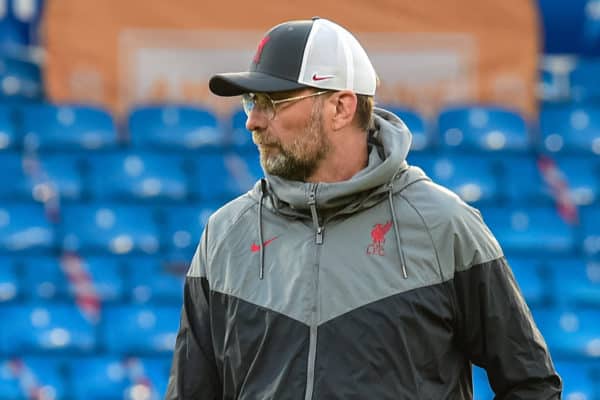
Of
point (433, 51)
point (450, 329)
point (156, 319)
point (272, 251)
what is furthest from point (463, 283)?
point (433, 51)

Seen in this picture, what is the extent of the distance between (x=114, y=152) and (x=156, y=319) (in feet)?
4.65

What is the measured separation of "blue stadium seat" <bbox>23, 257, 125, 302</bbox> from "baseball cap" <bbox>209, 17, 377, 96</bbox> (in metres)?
4.36

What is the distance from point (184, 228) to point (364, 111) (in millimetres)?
4623

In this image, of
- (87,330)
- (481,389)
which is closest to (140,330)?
(87,330)

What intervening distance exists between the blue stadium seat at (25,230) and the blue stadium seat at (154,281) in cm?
56

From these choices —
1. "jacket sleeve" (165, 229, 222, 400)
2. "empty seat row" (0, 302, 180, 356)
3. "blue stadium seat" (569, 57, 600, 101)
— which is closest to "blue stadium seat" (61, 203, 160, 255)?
"empty seat row" (0, 302, 180, 356)

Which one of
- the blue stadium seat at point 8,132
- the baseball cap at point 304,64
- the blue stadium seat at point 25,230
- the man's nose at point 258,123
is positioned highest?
the baseball cap at point 304,64

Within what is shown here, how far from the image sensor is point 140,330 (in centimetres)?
651

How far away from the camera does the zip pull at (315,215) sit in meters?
2.49

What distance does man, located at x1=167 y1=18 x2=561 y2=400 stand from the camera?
244cm

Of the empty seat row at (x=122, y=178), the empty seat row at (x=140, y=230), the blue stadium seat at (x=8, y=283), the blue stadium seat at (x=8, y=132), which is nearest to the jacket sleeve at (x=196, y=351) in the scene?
the blue stadium seat at (x=8, y=283)

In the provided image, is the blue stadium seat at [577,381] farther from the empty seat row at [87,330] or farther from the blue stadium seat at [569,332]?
the empty seat row at [87,330]

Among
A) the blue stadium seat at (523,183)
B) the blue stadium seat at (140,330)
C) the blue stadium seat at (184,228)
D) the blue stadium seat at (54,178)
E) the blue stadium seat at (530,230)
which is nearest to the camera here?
the blue stadium seat at (140,330)

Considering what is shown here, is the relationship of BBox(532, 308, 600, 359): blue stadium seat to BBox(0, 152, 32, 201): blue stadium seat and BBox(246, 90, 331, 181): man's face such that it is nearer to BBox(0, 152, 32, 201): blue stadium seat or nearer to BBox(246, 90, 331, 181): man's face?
BBox(0, 152, 32, 201): blue stadium seat
